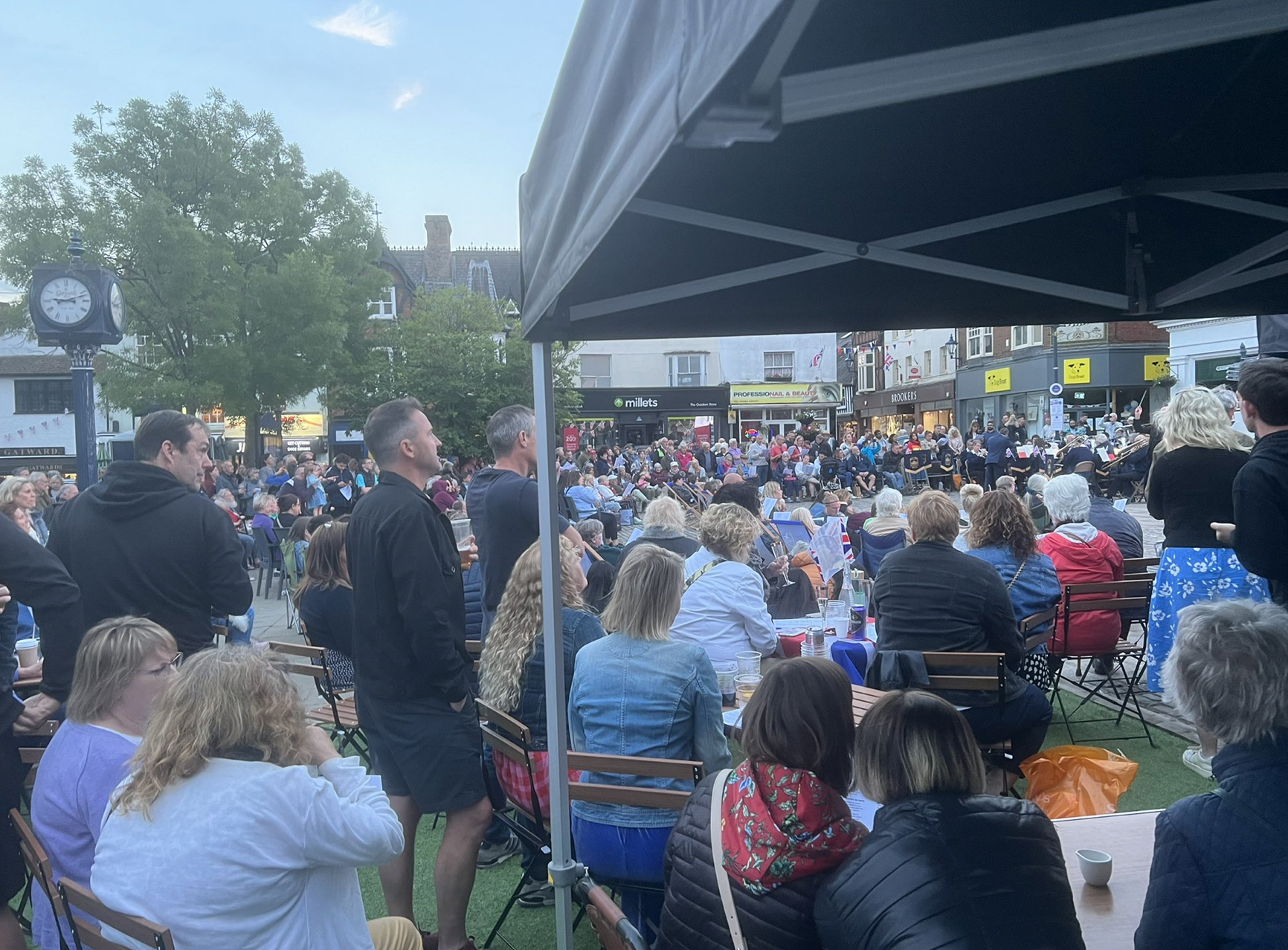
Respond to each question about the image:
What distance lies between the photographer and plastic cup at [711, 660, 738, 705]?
3762mm

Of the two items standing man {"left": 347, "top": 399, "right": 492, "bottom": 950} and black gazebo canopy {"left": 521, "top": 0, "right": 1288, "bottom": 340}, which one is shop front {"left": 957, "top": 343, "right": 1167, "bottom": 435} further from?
standing man {"left": 347, "top": 399, "right": 492, "bottom": 950}

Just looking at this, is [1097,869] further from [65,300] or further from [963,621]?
[65,300]

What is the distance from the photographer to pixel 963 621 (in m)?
3.74

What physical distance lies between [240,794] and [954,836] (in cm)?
140

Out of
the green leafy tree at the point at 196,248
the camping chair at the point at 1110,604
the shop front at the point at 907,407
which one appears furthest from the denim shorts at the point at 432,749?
the shop front at the point at 907,407

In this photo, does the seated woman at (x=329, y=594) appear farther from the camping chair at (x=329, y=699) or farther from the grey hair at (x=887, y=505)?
the grey hair at (x=887, y=505)

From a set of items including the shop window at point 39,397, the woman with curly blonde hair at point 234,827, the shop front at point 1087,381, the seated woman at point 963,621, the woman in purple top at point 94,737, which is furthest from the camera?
the shop window at point 39,397

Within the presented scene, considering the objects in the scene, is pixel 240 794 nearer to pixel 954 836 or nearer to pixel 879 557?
pixel 954 836

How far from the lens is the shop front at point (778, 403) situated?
45.6m

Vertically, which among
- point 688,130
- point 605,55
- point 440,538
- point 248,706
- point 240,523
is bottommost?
point 240,523

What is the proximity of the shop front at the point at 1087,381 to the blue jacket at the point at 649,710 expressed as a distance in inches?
1236

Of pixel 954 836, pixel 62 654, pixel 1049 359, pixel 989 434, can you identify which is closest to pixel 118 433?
pixel 989 434

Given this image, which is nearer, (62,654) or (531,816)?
(62,654)

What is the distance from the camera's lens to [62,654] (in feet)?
9.70
